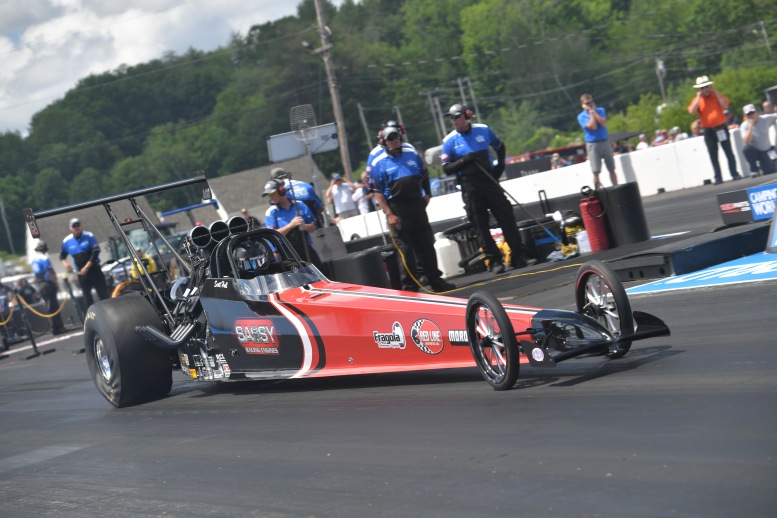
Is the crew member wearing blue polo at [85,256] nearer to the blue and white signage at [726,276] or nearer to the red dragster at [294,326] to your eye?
the red dragster at [294,326]

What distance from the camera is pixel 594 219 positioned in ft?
47.2

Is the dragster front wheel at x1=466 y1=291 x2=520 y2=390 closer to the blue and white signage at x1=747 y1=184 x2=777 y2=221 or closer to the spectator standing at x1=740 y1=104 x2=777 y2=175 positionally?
the blue and white signage at x1=747 y1=184 x2=777 y2=221

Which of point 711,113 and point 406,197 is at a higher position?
point 711,113

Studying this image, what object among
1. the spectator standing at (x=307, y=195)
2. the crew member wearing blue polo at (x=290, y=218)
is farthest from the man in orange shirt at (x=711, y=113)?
the crew member wearing blue polo at (x=290, y=218)

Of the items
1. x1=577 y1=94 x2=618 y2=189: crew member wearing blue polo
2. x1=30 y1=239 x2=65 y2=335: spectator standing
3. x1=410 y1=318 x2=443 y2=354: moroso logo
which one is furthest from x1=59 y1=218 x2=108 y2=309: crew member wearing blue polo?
x1=410 y1=318 x2=443 y2=354: moroso logo

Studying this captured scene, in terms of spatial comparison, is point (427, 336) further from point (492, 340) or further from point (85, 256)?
point (85, 256)

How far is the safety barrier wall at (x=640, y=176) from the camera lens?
25670 mm

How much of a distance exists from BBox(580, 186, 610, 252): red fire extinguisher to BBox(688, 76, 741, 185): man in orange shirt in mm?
7242

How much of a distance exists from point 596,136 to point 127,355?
37.8 ft

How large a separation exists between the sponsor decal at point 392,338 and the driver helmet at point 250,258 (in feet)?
5.90

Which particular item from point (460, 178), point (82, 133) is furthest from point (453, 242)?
point (82, 133)

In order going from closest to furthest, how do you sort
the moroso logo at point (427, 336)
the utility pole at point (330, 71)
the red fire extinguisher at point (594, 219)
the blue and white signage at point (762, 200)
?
1. the moroso logo at point (427, 336)
2. the blue and white signage at point (762, 200)
3. the red fire extinguisher at point (594, 219)
4. the utility pole at point (330, 71)

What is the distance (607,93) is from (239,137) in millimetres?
42895

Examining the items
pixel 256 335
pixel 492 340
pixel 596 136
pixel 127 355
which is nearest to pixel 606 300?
pixel 492 340
